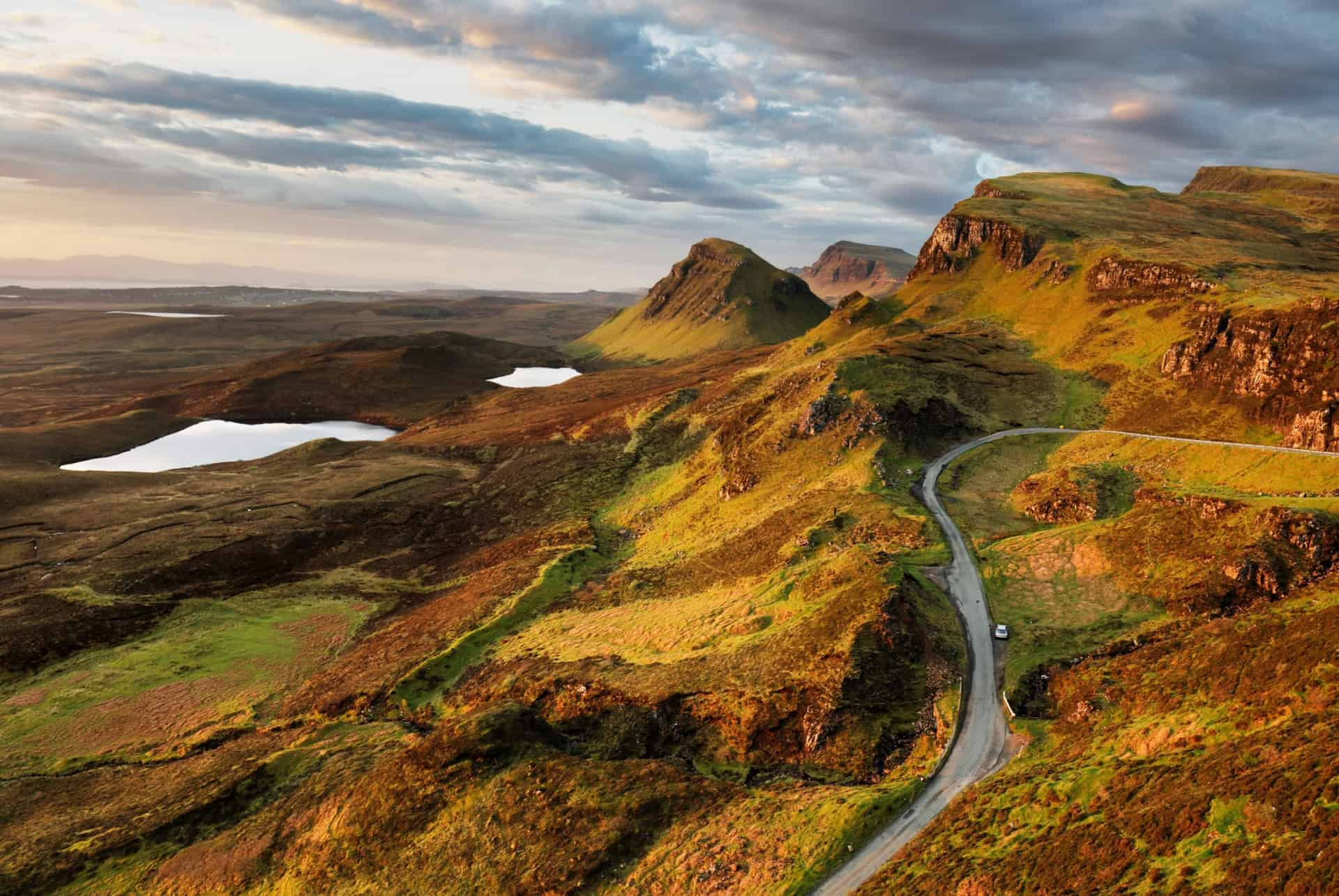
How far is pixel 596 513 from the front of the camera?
98312mm

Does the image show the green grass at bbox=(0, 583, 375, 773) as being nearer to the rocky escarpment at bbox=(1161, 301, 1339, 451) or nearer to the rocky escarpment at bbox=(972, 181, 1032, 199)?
the rocky escarpment at bbox=(1161, 301, 1339, 451)

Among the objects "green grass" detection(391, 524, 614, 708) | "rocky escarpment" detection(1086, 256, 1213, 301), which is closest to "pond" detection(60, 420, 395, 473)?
"green grass" detection(391, 524, 614, 708)

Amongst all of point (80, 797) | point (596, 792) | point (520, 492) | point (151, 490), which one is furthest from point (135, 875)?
point (151, 490)

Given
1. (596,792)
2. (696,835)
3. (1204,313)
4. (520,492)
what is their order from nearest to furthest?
(696,835) < (596,792) < (1204,313) < (520,492)

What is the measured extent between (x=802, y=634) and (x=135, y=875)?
43.9 meters

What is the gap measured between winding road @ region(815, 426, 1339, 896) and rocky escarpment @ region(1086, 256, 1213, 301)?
52.4m

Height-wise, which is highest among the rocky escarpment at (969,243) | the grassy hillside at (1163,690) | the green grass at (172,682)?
the rocky escarpment at (969,243)

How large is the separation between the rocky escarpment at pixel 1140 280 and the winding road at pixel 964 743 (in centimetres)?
5237

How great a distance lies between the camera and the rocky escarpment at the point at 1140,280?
103m

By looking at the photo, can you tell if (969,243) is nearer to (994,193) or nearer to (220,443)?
(994,193)

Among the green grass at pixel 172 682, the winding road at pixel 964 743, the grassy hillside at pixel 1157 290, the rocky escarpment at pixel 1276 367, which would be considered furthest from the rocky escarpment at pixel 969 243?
the green grass at pixel 172 682

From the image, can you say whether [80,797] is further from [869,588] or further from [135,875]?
[869,588]

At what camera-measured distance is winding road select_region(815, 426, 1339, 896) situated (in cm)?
2983

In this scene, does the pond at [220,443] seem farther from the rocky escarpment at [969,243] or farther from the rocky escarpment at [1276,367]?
the rocky escarpment at [1276,367]
